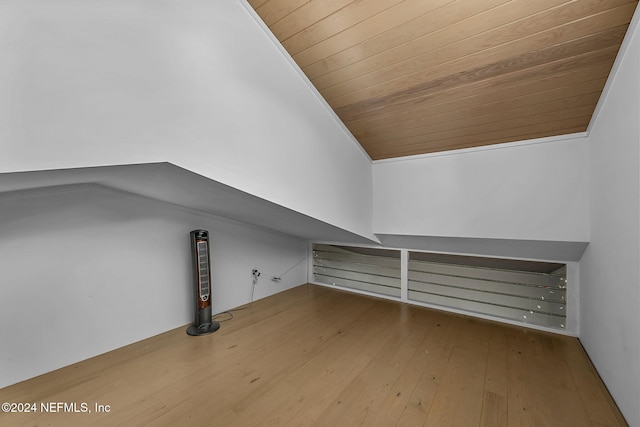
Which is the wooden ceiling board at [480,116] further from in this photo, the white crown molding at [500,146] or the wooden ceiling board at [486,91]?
the white crown molding at [500,146]

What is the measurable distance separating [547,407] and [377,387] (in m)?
0.95

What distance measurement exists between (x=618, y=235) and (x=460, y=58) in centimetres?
136

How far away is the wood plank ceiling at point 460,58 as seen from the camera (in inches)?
55.9

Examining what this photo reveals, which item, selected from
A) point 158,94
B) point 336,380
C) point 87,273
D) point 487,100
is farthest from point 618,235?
point 87,273

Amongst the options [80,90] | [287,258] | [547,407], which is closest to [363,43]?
[80,90]

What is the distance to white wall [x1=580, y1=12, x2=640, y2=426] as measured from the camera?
1.25 meters

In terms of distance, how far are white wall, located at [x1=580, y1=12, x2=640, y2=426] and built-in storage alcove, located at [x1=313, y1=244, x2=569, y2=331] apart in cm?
52

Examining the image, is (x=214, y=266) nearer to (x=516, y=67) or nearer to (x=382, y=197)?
(x=382, y=197)

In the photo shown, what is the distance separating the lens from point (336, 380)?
175cm

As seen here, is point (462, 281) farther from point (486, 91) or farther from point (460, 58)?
point (460, 58)

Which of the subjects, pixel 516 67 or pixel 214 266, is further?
pixel 214 266

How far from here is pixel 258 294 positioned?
10.9 ft

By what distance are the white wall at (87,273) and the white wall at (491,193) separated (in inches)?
81.3

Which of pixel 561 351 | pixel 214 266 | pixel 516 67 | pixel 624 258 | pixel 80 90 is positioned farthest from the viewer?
pixel 214 266
